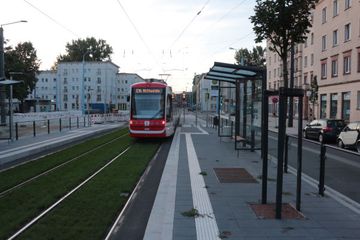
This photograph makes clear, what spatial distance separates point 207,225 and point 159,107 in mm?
14779

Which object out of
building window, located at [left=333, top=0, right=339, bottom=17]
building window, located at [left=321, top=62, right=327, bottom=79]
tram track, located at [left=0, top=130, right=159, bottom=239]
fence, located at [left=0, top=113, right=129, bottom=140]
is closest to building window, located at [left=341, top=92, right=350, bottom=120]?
building window, located at [left=321, top=62, right=327, bottom=79]

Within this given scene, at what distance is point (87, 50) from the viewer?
364ft

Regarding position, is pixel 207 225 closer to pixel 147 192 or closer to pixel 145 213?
pixel 145 213

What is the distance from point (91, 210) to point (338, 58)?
37366 mm

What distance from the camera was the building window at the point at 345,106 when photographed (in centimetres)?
3750

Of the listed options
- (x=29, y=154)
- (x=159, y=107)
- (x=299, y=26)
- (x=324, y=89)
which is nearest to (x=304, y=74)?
(x=324, y=89)

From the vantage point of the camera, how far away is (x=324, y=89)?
144 ft

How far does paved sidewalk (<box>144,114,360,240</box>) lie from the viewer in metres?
6.02

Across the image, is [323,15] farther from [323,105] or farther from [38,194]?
[38,194]

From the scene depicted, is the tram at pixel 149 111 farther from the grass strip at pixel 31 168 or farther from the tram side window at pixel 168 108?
the grass strip at pixel 31 168

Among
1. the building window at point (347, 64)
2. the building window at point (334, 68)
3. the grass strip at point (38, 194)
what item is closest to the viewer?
the grass strip at point (38, 194)

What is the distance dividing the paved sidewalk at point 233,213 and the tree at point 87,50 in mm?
105056

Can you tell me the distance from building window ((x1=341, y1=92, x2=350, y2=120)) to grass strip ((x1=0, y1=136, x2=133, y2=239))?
29684mm

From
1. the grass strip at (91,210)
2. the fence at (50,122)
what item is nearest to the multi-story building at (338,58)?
the fence at (50,122)
